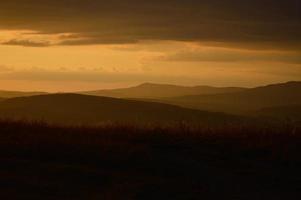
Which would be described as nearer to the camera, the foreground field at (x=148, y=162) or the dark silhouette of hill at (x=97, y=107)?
the foreground field at (x=148, y=162)

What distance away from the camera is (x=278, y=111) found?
146 m

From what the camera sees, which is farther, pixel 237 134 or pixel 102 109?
pixel 102 109

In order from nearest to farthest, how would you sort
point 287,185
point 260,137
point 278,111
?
point 287,185
point 260,137
point 278,111

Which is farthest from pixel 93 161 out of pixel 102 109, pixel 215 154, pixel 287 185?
pixel 102 109

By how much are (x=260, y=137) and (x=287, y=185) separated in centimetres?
411

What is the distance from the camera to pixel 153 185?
1287cm

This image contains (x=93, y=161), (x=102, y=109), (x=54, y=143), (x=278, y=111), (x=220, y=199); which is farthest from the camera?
(x=278, y=111)

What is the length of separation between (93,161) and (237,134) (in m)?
5.11

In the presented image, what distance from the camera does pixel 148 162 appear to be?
14.7 metres

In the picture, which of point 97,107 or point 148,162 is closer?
point 148,162

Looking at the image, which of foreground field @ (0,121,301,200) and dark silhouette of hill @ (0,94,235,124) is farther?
dark silhouette of hill @ (0,94,235,124)

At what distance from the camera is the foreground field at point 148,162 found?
12.6 meters

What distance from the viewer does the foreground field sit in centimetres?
1259

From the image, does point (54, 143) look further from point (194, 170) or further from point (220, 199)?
point (220, 199)
